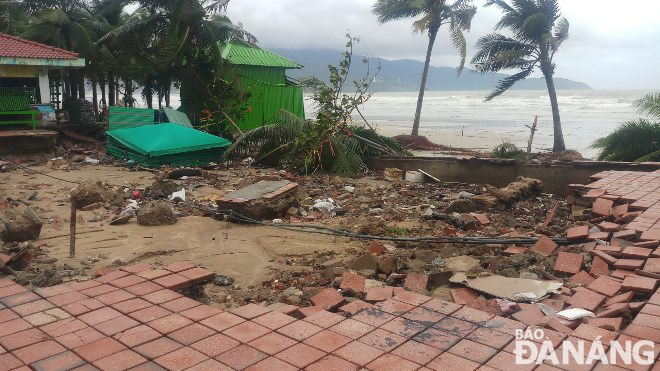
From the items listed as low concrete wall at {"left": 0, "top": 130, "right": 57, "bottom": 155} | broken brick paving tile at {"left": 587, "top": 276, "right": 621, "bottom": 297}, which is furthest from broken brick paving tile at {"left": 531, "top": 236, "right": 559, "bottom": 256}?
low concrete wall at {"left": 0, "top": 130, "right": 57, "bottom": 155}

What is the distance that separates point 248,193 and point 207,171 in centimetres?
456

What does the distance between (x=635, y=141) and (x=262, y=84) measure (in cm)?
1225

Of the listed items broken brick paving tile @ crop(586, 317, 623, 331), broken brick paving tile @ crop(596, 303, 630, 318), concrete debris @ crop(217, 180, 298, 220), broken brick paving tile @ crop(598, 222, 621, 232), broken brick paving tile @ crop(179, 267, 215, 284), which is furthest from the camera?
concrete debris @ crop(217, 180, 298, 220)

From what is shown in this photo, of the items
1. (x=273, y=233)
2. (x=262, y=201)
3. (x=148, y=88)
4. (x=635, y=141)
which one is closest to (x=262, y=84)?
(x=148, y=88)

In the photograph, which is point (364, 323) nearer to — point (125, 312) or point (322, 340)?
point (322, 340)

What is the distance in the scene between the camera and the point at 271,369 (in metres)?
2.55

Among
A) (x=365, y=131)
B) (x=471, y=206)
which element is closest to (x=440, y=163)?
(x=365, y=131)

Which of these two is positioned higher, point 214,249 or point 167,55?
point 167,55

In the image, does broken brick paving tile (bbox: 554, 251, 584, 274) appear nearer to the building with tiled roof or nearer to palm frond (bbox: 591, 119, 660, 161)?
palm frond (bbox: 591, 119, 660, 161)

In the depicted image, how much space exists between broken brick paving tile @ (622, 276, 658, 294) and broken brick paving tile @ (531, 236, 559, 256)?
1.21 m

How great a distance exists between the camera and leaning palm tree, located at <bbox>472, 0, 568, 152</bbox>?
Answer: 63.6 feet

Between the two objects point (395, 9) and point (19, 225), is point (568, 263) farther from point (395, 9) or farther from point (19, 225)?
point (395, 9)

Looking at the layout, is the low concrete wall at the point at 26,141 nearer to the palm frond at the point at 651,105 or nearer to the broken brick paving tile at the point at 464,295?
the broken brick paving tile at the point at 464,295

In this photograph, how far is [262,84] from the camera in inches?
775
